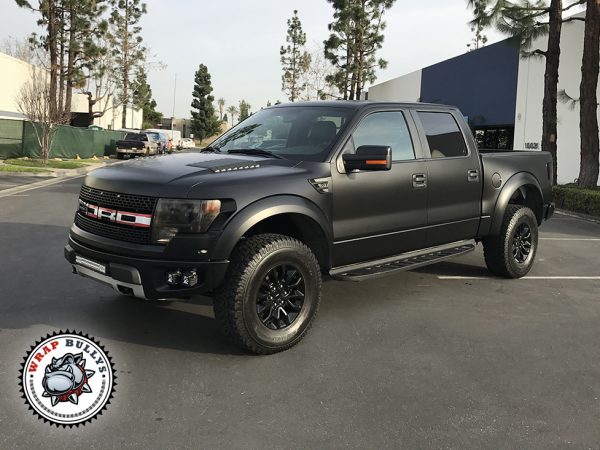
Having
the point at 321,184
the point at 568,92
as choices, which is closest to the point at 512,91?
the point at 568,92

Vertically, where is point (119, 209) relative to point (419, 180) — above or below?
below

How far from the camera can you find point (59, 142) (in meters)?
30.5

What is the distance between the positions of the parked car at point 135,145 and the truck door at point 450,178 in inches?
1214

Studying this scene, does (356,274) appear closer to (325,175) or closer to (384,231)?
(384,231)

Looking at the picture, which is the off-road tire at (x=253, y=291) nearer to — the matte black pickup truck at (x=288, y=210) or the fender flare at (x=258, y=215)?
the matte black pickup truck at (x=288, y=210)

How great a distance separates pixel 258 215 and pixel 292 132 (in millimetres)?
1367

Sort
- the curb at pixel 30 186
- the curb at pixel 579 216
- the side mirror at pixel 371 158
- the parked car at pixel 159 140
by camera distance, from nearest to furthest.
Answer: the side mirror at pixel 371 158, the curb at pixel 579 216, the curb at pixel 30 186, the parked car at pixel 159 140

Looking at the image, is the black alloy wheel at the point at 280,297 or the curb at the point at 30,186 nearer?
the black alloy wheel at the point at 280,297

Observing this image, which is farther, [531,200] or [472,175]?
[531,200]

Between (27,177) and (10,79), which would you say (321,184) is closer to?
(27,177)

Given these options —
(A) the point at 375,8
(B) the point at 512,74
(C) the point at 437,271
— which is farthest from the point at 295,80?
(C) the point at 437,271

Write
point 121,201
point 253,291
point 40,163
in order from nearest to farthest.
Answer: point 253,291, point 121,201, point 40,163

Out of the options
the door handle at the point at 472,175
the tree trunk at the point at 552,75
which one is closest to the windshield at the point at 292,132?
the door handle at the point at 472,175

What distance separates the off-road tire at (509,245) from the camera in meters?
6.34
